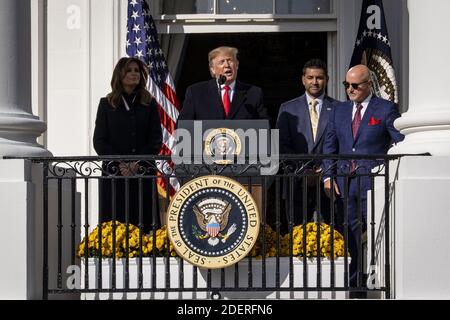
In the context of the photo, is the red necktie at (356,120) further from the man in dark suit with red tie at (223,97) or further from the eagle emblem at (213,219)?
the eagle emblem at (213,219)

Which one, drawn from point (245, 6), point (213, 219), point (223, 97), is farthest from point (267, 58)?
point (213, 219)

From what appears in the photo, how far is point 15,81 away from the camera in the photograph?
456 inches

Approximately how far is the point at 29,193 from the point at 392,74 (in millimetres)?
4568

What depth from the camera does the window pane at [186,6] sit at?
51.2 feet

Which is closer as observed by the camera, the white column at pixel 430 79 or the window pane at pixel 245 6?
the white column at pixel 430 79

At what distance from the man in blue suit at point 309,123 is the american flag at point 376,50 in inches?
54.0

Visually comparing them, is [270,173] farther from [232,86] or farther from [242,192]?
[232,86]

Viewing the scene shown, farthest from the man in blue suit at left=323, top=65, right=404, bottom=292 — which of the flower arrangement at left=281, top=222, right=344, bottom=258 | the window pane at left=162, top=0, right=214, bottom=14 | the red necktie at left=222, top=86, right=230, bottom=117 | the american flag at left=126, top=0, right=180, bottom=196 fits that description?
the window pane at left=162, top=0, right=214, bottom=14

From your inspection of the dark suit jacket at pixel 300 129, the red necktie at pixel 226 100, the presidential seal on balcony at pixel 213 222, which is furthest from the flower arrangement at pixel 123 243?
the dark suit jacket at pixel 300 129

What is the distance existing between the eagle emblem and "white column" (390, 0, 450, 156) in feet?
5.01

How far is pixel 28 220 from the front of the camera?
1130cm

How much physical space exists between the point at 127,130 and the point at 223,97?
928 mm

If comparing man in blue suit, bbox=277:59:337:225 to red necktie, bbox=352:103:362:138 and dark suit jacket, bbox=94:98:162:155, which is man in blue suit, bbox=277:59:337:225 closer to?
red necktie, bbox=352:103:362:138

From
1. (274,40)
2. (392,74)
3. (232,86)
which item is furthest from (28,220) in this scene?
(274,40)
